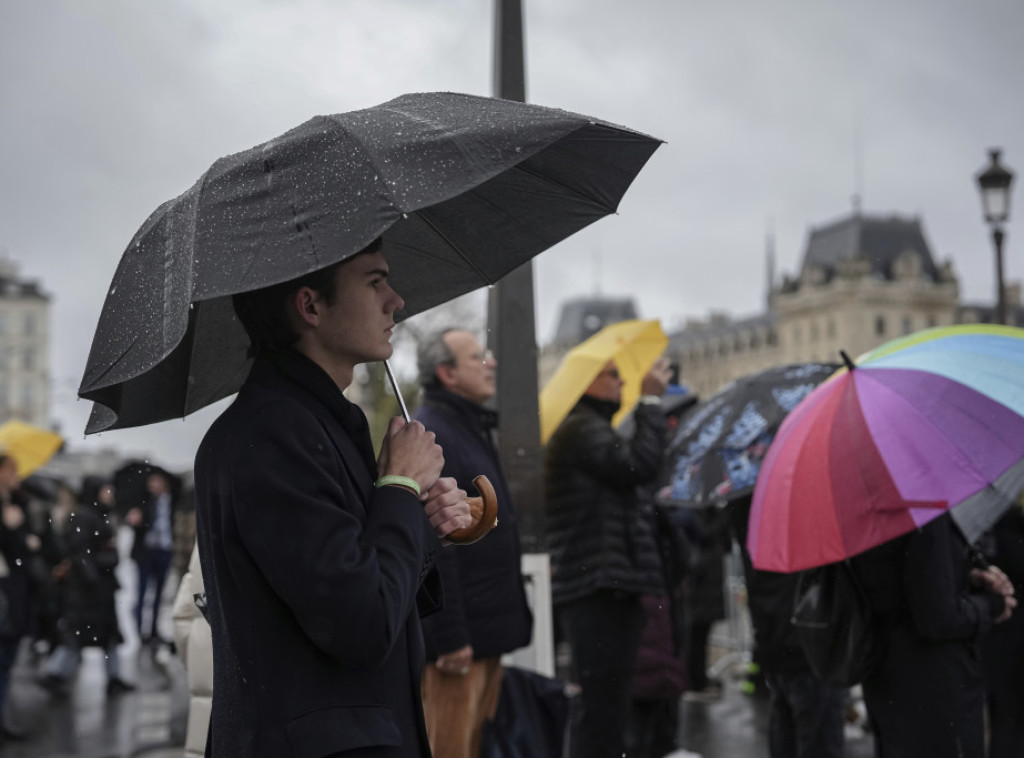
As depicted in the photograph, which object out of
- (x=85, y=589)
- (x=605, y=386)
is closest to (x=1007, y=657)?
(x=605, y=386)

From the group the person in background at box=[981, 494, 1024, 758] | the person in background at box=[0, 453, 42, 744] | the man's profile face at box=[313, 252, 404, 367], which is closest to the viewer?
the man's profile face at box=[313, 252, 404, 367]

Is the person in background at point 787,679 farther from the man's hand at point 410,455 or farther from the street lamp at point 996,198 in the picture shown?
the street lamp at point 996,198

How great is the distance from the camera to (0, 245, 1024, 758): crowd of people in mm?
2287

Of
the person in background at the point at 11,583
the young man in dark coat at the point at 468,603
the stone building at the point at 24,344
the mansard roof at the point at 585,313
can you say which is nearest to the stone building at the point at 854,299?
the mansard roof at the point at 585,313

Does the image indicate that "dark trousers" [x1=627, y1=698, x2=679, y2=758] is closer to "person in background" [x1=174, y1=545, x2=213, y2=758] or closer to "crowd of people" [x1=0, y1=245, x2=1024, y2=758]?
"crowd of people" [x1=0, y1=245, x2=1024, y2=758]

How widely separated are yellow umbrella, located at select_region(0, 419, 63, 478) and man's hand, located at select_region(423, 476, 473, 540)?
9.00 meters

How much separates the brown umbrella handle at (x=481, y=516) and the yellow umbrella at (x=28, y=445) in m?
8.91

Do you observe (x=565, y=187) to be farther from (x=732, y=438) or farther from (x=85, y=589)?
(x=85, y=589)

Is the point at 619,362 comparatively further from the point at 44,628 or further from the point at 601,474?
the point at 44,628

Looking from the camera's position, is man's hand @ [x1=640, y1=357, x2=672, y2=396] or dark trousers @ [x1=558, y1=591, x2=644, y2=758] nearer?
dark trousers @ [x1=558, y1=591, x2=644, y2=758]

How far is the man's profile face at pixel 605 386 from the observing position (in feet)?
20.9

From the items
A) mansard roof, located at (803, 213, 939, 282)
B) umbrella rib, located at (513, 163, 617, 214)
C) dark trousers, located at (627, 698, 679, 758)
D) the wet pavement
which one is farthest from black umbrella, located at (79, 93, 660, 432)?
Result: mansard roof, located at (803, 213, 939, 282)

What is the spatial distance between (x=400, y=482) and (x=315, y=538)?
0.89ft

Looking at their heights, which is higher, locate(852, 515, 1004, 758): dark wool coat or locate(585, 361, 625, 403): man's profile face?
locate(585, 361, 625, 403): man's profile face
